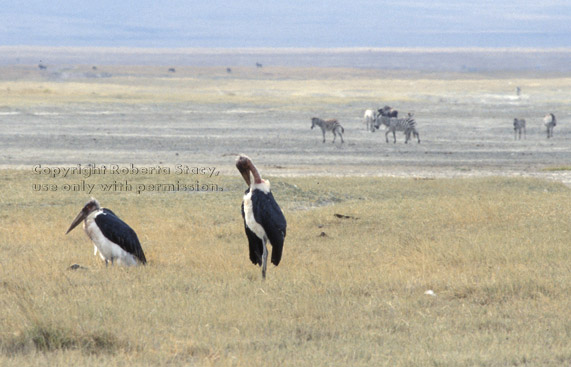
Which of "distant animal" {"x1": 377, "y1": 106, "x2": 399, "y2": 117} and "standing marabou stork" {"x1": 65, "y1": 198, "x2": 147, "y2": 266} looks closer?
"standing marabou stork" {"x1": 65, "y1": 198, "x2": 147, "y2": 266}

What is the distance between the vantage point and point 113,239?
31.0 feet

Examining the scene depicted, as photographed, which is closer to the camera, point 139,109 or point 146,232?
point 146,232

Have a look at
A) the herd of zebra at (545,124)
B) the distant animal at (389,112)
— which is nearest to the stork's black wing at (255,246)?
the herd of zebra at (545,124)

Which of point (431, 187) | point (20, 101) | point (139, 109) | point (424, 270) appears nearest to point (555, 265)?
point (424, 270)

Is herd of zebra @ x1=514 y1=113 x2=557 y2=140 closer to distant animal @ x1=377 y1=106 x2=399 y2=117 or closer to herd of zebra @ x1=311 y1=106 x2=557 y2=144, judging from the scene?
herd of zebra @ x1=311 y1=106 x2=557 y2=144

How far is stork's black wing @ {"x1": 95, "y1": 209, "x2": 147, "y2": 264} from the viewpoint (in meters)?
9.42

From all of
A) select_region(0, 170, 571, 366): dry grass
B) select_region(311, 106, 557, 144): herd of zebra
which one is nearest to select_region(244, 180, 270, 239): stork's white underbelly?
select_region(0, 170, 571, 366): dry grass

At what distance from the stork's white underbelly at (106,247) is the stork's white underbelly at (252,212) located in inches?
77.6

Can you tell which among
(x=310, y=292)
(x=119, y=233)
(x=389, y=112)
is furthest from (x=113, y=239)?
(x=389, y=112)

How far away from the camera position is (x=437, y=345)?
6289 mm

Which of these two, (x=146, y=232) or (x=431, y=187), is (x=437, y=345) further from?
(x=431, y=187)

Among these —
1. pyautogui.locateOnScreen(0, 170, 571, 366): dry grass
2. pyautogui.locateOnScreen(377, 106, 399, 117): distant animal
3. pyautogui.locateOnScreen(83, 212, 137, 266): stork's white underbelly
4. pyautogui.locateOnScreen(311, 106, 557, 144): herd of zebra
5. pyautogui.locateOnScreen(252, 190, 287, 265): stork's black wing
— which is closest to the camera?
pyautogui.locateOnScreen(0, 170, 571, 366): dry grass

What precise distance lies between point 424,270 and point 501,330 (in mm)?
2492

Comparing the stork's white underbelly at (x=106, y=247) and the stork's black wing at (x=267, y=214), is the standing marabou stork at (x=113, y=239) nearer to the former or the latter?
the stork's white underbelly at (x=106, y=247)
